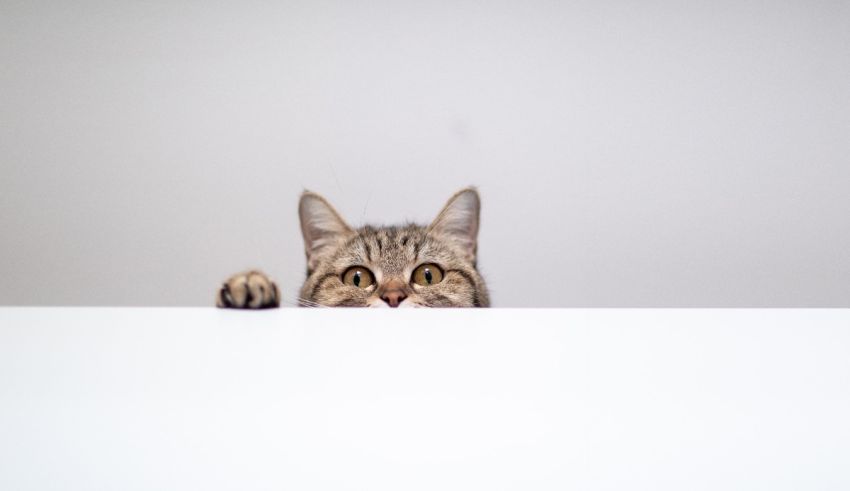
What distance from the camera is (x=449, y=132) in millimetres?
1390

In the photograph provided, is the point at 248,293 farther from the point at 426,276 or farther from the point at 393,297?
the point at 426,276

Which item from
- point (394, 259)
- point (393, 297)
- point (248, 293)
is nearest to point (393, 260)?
point (394, 259)

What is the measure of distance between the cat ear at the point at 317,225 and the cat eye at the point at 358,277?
4.8 inches

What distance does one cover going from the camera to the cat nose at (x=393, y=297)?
3.49ft

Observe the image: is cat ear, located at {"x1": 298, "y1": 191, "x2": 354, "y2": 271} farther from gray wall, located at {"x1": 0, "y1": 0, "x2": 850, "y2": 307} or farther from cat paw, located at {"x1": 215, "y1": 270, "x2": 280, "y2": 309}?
cat paw, located at {"x1": 215, "y1": 270, "x2": 280, "y2": 309}

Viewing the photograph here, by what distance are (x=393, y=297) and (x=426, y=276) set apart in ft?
0.50

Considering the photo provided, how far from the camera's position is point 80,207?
54.9 inches
